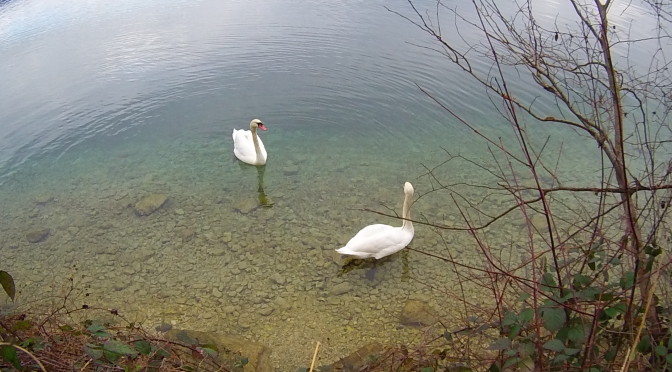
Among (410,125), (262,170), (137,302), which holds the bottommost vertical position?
(137,302)

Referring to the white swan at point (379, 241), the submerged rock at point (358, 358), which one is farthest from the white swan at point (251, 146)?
the submerged rock at point (358, 358)

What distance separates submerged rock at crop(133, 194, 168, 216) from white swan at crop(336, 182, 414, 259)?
3.00 meters

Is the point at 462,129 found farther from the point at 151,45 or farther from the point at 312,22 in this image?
the point at 151,45

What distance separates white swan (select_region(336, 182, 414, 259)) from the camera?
5320mm

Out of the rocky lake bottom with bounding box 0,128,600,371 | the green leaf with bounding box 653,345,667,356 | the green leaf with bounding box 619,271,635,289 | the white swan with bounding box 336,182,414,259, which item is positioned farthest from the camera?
the white swan with bounding box 336,182,414,259

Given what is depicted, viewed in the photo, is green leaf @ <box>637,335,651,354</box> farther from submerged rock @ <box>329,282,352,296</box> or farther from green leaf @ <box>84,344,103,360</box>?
submerged rock @ <box>329,282,352,296</box>

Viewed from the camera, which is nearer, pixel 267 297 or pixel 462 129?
pixel 267 297

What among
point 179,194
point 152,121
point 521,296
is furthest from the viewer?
point 152,121

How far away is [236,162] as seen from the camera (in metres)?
7.93

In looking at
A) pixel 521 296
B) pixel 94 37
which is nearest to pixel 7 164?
pixel 94 37

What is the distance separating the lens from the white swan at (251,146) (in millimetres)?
7473

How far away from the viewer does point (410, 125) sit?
831cm

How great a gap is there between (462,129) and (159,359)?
671cm

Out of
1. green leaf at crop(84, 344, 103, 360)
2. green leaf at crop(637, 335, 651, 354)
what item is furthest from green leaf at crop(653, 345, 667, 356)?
green leaf at crop(84, 344, 103, 360)
